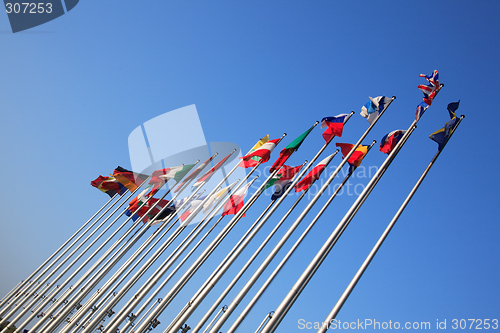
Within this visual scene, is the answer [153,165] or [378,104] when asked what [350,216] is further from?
[153,165]

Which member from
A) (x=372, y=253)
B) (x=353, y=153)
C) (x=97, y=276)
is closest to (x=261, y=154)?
(x=353, y=153)

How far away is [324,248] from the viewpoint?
8.61 meters

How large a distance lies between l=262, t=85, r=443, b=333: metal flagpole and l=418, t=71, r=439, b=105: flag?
1.51 metres

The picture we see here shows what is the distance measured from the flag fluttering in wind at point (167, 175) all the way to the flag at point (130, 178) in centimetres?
70

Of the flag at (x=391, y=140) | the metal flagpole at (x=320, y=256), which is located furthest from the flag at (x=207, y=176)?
the metal flagpole at (x=320, y=256)

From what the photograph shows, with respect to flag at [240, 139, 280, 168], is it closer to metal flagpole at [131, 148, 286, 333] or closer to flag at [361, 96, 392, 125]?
metal flagpole at [131, 148, 286, 333]

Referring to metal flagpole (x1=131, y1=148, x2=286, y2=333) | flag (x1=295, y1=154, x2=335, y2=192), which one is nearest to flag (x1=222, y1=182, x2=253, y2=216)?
metal flagpole (x1=131, y1=148, x2=286, y2=333)

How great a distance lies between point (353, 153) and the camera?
12344mm

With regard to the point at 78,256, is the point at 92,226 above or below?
above

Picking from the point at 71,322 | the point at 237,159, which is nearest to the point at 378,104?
the point at 237,159

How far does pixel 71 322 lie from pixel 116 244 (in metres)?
3.81

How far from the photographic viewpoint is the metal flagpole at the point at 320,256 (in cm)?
743

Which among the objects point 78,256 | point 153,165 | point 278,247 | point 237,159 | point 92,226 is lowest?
point 78,256

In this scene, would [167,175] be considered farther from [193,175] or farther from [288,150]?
[288,150]
